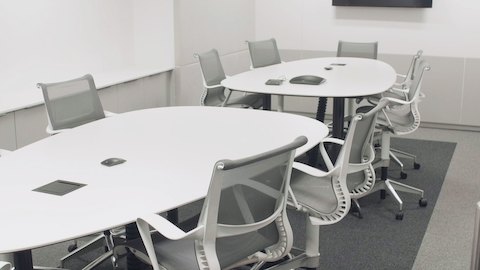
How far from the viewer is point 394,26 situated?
6.81 meters

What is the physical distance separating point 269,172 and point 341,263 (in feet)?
4.83

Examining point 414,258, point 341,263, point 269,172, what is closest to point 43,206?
point 269,172

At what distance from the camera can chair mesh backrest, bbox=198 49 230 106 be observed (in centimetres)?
524

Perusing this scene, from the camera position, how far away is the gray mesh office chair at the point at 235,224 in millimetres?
2059

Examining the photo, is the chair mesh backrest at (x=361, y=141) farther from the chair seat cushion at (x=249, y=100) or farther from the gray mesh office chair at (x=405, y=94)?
the chair seat cushion at (x=249, y=100)

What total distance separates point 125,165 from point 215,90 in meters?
2.79

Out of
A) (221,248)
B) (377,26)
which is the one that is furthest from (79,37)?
(221,248)

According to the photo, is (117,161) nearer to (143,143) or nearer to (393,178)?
(143,143)

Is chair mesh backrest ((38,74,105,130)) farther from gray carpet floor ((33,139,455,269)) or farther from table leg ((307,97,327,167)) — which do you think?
table leg ((307,97,327,167))

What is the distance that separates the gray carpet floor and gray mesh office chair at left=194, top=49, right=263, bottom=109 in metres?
1.21

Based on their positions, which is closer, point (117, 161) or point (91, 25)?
point (117, 161)

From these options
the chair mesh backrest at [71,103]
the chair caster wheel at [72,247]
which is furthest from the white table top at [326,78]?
the chair caster wheel at [72,247]

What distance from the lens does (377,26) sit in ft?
22.6

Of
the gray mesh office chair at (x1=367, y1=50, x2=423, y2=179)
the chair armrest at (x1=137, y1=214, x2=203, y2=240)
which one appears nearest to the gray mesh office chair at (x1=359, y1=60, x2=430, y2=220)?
the gray mesh office chair at (x1=367, y1=50, x2=423, y2=179)
